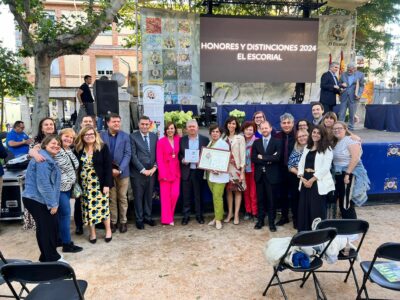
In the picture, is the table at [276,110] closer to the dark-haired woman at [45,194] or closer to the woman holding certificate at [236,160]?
the woman holding certificate at [236,160]

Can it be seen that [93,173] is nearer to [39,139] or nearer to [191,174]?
[39,139]

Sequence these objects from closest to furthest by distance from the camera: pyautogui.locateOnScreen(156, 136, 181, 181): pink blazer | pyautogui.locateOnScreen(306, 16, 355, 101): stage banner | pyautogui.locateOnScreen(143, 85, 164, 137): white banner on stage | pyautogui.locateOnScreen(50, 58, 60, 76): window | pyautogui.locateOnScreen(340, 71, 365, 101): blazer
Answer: pyautogui.locateOnScreen(156, 136, 181, 181): pink blazer < pyautogui.locateOnScreen(143, 85, 164, 137): white banner on stage < pyautogui.locateOnScreen(340, 71, 365, 101): blazer < pyautogui.locateOnScreen(306, 16, 355, 101): stage banner < pyautogui.locateOnScreen(50, 58, 60, 76): window

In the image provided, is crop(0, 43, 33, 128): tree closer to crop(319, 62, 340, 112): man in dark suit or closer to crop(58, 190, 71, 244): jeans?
crop(58, 190, 71, 244): jeans

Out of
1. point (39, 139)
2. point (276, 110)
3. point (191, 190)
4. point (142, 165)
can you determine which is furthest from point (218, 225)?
point (276, 110)

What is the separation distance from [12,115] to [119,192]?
24.5 metres

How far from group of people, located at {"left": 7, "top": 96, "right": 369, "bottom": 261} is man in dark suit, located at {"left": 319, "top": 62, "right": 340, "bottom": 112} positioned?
2886 millimetres

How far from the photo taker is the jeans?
3.98 metres

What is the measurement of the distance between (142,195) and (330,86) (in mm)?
5271

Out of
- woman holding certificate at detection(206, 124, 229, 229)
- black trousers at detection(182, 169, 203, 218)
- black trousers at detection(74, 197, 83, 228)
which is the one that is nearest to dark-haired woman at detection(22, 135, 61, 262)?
black trousers at detection(74, 197, 83, 228)

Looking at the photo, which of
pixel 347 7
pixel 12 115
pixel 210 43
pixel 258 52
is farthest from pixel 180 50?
pixel 12 115

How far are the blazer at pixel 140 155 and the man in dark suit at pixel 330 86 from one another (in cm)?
490

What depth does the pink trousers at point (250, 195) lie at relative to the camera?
508cm

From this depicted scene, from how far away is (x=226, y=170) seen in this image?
4723 mm

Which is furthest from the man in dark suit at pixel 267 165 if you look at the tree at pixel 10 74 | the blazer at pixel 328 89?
the tree at pixel 10 74
